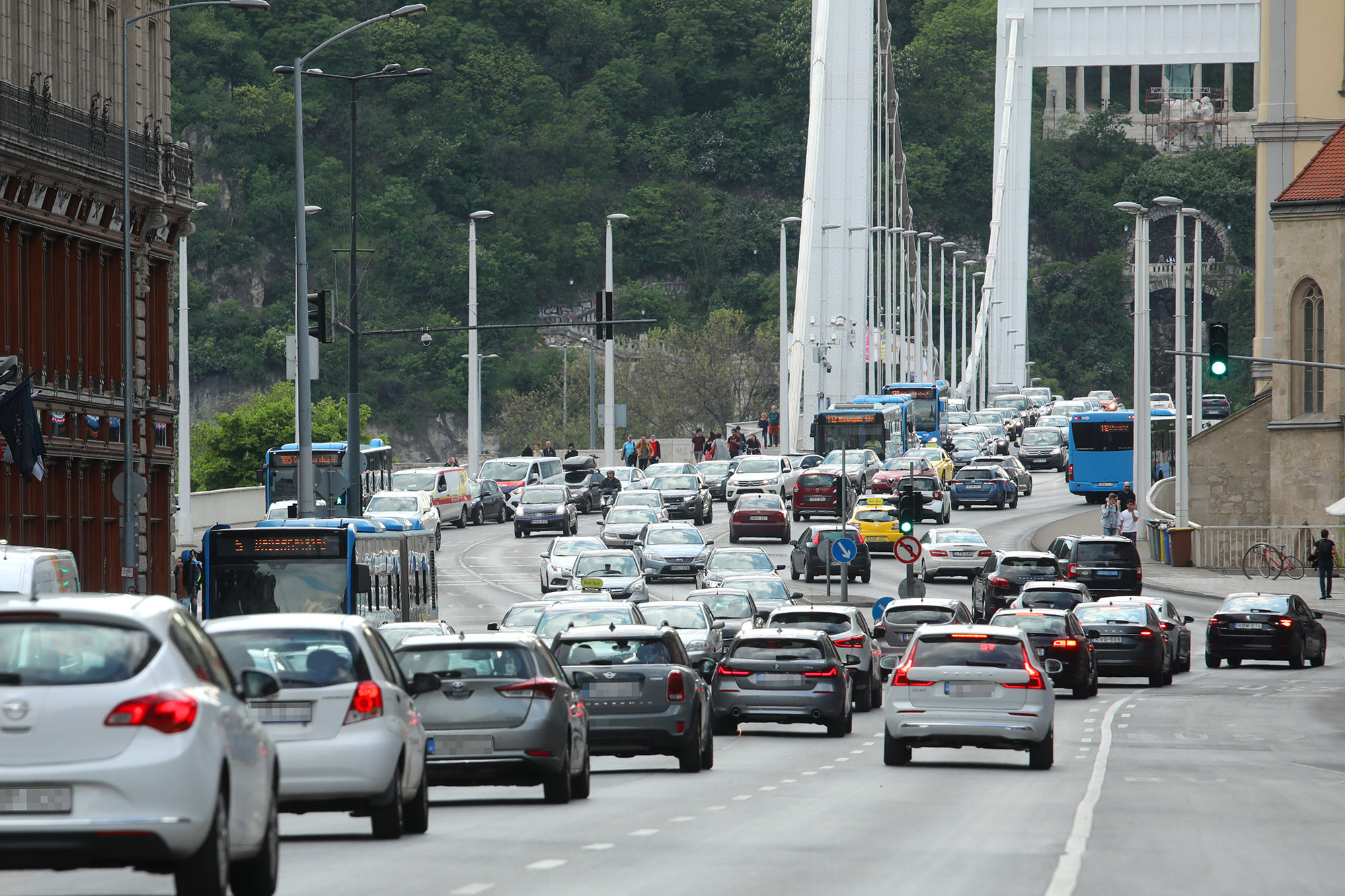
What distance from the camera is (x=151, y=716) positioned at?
9711mm

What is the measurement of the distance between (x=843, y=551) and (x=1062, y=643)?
13357mm

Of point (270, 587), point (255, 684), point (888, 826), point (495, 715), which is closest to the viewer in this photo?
point (255, 684)

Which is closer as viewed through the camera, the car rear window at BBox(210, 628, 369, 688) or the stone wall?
the car rear window at BBox(210, 628, 369, 688)

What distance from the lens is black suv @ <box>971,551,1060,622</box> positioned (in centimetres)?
4362

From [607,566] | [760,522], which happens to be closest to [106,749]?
[607,566]

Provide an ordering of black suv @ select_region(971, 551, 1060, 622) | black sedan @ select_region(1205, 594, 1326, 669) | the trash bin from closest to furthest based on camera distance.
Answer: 1. black sedan @ select_region(1205, 594, 1326, 669)
2. black suv @ select_region(971, 551, 1060, 622)
3. the trash bin

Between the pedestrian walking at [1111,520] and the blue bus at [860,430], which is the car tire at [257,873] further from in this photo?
the blue bus at [860,430]

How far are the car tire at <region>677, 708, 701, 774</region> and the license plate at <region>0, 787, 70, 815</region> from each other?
443 inches

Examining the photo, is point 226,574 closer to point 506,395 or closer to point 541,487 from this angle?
point 541,487

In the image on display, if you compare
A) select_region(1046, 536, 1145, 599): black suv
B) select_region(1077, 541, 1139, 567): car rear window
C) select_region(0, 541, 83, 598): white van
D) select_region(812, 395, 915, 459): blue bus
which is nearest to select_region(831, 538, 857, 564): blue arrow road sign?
select_region(1046, 536, 1145, 599): black suv

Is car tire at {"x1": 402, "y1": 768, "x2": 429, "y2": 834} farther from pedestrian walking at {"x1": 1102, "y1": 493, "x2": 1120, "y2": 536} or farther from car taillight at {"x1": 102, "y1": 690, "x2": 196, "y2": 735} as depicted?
pedestrian walking at {"x1": 1102, "y1": 493, "x2": 1120, "y2": 536}

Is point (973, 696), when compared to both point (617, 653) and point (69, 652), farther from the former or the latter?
point (69, 652)

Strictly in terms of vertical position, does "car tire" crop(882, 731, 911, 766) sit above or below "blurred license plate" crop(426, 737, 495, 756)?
below

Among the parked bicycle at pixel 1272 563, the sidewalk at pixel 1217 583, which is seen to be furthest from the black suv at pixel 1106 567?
the parked bicycle at pixel 1272 563
